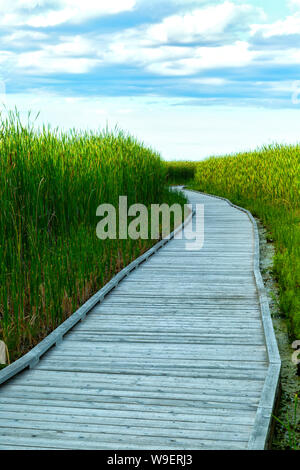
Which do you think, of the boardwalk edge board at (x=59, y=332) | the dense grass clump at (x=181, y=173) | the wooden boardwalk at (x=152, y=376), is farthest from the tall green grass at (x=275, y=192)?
the dense grass clump at (x=181, y=173)

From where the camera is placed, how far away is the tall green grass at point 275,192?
547 centimetres

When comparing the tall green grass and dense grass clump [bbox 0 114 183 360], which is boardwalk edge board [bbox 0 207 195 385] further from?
the tall green grass

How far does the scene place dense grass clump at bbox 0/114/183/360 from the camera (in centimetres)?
404

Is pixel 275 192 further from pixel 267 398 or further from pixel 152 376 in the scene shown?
pixel 267 398

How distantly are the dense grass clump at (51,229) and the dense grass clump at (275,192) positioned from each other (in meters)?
1.98

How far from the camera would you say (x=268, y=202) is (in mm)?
14109

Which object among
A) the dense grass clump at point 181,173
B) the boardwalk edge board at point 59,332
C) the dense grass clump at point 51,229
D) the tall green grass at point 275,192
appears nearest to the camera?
the boardwalk edge board at point 59,332

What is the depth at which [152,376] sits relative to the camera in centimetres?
303

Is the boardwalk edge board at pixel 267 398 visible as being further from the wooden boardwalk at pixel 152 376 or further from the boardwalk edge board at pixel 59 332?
the boardwalk edge board at pixel 59 332

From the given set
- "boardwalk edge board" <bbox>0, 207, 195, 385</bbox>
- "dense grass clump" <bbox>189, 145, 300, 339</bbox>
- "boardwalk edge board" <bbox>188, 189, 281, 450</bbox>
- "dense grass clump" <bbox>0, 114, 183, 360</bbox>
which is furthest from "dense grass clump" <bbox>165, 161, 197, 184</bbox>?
"boardwalk edge board" <bbox>188, 189, 281, 450</bbox>

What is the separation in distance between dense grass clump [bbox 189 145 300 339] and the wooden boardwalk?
60cm

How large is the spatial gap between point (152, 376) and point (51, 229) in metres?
3.29

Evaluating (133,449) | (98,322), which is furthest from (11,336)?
(133,449)

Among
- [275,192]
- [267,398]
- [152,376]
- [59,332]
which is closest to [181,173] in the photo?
[275,192]
